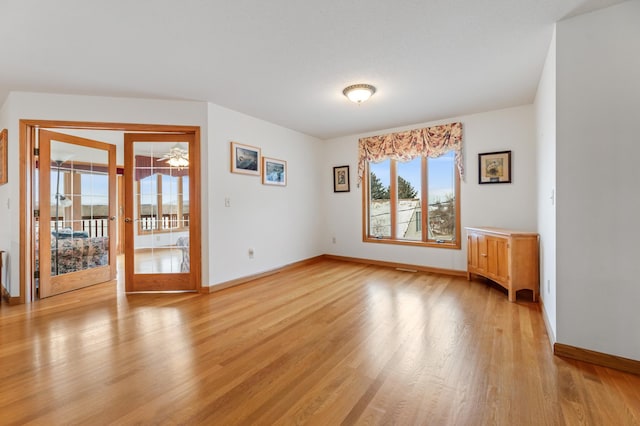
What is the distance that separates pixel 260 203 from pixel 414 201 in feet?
8.63

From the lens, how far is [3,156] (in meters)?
3.63

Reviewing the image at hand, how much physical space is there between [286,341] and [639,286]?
2.52m

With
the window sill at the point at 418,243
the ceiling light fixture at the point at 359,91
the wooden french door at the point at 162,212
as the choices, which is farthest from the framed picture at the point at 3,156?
the window sill at the point at 418,243

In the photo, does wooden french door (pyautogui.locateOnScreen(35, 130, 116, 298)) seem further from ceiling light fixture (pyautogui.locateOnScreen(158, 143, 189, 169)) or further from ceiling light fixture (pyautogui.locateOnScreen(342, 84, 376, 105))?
ceiling light fixture (pyautogui.locateOnScreen(342, 84, 376, 105))

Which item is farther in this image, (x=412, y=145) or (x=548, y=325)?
(x=412, y=145)

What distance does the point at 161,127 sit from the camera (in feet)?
12.0

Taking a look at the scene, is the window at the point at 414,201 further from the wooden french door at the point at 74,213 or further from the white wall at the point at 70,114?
the wooden french door at the point at 74,213

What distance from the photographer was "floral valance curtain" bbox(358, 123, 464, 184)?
4.39 meters

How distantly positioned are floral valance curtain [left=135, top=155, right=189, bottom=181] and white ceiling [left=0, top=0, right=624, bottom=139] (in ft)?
2.66

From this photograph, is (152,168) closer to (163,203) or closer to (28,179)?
(163,203)

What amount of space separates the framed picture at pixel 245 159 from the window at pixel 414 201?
6.91 ft

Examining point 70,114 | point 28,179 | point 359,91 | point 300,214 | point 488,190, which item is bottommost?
point 300,214

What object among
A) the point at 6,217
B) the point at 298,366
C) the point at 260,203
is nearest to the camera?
the point at 298,366

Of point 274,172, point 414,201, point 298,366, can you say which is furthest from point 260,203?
point 298,366
